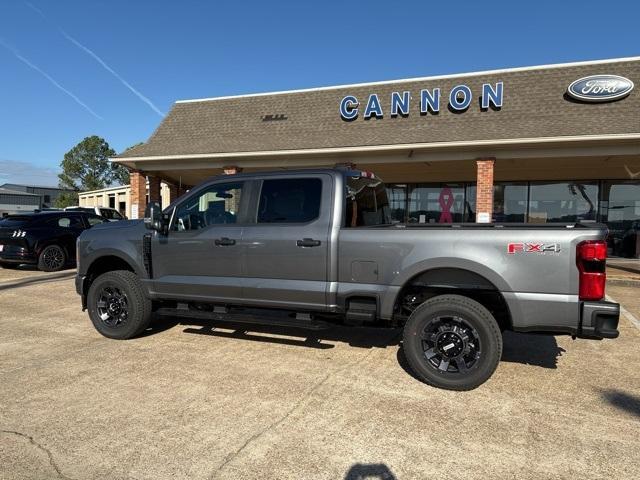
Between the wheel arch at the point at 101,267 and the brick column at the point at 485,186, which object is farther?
the brick column at the point at 485,186

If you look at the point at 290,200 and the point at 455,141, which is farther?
the point at 455,141

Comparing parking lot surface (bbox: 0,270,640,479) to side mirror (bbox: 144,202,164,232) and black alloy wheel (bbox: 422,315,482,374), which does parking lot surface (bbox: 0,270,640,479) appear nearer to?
black alloy wheel (bbox: 422,315,482,374)

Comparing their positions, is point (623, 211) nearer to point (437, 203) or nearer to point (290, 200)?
point (437, 203)

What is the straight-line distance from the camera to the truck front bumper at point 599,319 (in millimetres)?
3793

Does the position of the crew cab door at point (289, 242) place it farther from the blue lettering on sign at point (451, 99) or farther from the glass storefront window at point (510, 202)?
the glass storefront window at point (510, 202)

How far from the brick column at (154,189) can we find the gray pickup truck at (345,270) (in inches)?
454

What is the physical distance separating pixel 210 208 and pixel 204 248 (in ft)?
1.58

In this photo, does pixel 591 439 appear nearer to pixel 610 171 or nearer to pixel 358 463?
pixel 358 463

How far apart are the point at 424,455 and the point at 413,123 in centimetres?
1246

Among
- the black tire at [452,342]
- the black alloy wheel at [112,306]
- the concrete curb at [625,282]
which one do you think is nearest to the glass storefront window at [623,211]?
the concrete curb at [625,282]

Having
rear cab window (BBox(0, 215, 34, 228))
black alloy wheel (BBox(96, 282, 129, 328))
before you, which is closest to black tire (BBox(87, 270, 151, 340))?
black alloy wheel (BBox(96, 282, 129, 328))

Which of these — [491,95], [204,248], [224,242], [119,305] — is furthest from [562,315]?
[491,95]

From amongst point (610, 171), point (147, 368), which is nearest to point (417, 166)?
point (610, 171)

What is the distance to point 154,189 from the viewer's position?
17.1 m
